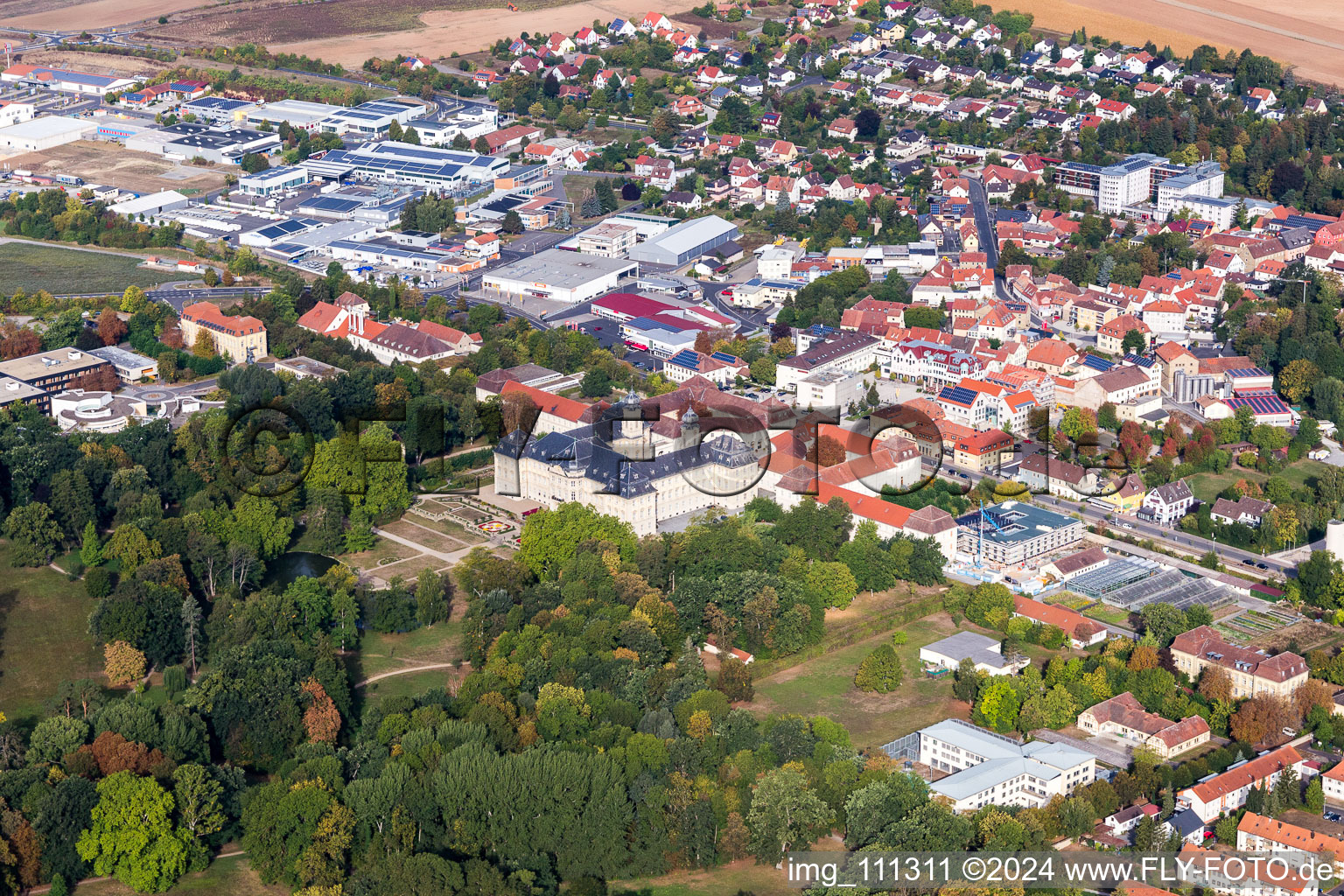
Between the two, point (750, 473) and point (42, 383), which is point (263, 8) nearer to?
point (42, 383)

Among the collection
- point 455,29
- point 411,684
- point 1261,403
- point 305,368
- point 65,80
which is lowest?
point 411,684

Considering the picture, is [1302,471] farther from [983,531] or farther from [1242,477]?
[983,531]

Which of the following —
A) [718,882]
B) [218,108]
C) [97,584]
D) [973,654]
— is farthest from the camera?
[218,108]

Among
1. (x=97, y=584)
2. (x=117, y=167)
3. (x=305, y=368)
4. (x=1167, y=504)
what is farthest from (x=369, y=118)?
(x=1167, y=504)

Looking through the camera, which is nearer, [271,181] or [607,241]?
[607,241]

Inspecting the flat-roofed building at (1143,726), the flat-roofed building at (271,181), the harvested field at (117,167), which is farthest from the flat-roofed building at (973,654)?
the harvested field at (117,167)

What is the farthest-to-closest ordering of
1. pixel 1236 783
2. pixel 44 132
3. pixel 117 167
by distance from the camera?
pixel 44 132 → pixel 117 167 → pixel 1236 783
